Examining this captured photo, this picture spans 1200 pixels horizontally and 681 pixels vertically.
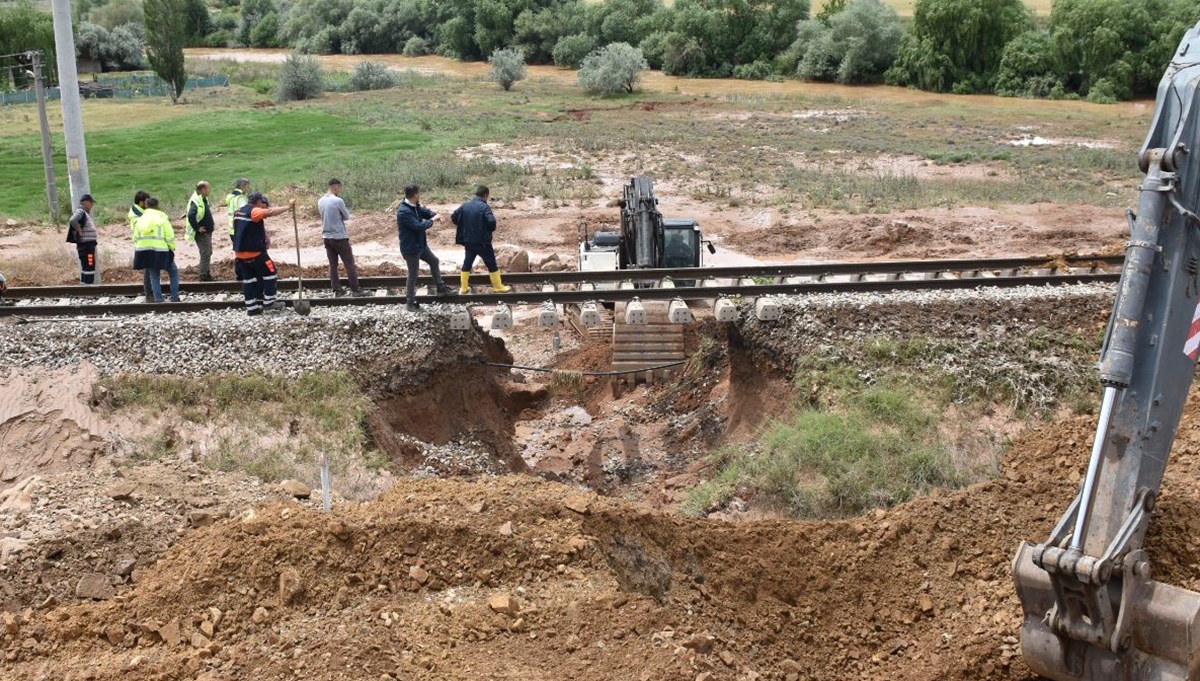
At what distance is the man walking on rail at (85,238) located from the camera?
17.5 metres

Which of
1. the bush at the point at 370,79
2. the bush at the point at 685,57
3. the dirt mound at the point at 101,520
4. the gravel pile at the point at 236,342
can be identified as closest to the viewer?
the dirt mound at the point at 101,520

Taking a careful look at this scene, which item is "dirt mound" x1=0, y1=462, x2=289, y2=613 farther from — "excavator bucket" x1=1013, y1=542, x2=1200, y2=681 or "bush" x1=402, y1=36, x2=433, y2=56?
"bush" x1=402, y1=36, x2=433, y2=56

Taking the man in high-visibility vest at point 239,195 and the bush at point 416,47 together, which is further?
the bush at point 416,47

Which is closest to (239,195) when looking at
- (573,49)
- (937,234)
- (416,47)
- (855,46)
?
(937,234)

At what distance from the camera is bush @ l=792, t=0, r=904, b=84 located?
65.0 metres

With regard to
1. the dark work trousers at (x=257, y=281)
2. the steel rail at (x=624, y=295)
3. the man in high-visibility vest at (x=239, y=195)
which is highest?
the man in high-visibility vest at (x=239, y=195)

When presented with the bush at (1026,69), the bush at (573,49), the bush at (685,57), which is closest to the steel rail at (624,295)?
the bush at (1026,69)

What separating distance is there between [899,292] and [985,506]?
583 cm

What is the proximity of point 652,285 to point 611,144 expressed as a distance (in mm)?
25327

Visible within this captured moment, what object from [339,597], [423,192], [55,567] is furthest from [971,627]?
[423,192]

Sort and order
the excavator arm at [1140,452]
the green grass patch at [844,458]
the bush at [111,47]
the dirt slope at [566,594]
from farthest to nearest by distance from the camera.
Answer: the bush at [111,47], the green grass patch at [844,458], the dirt slope at [566,594], the excavator arm at [1140,452]

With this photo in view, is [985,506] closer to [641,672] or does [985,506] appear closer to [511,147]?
[641,672]

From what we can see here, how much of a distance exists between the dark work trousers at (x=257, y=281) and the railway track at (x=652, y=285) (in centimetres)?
58

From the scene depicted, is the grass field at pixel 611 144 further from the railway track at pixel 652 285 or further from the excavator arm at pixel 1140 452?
the excavator arm at pixel 1140 452
